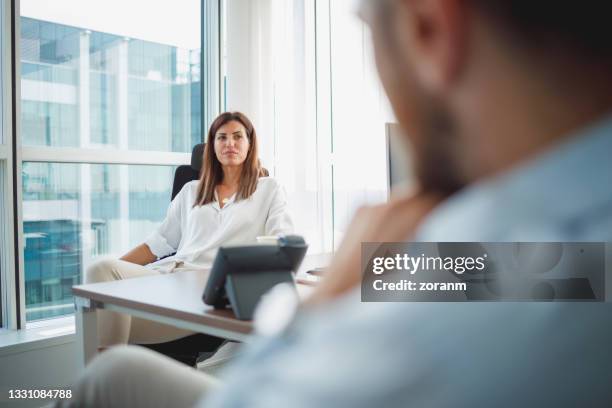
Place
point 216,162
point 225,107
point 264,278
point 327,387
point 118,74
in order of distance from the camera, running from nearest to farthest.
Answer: point 327,387, point 264,278, point 216,162, point 118,74, point 225,107

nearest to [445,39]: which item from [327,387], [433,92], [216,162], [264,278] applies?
[433,92]

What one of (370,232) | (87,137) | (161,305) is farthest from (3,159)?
(370,232)

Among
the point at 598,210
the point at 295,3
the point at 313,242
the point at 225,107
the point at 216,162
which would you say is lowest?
the point at 313,242

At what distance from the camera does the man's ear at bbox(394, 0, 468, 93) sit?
327 mm

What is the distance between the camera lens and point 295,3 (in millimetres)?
3482

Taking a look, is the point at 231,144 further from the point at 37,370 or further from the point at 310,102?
the point at 37,370

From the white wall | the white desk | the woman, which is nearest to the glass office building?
the white wall

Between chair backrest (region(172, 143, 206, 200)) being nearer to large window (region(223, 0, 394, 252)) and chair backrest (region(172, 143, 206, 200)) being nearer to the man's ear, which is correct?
large window (region(223, 0, 394, 252))

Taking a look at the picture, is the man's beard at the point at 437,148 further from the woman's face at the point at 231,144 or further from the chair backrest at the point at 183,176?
the chair backrest at the point at 183,176

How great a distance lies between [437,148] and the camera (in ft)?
1.12

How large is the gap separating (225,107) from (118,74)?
→ 2.38 feet

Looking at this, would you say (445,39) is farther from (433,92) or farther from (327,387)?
(327,387)

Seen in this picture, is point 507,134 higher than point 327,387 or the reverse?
higher
